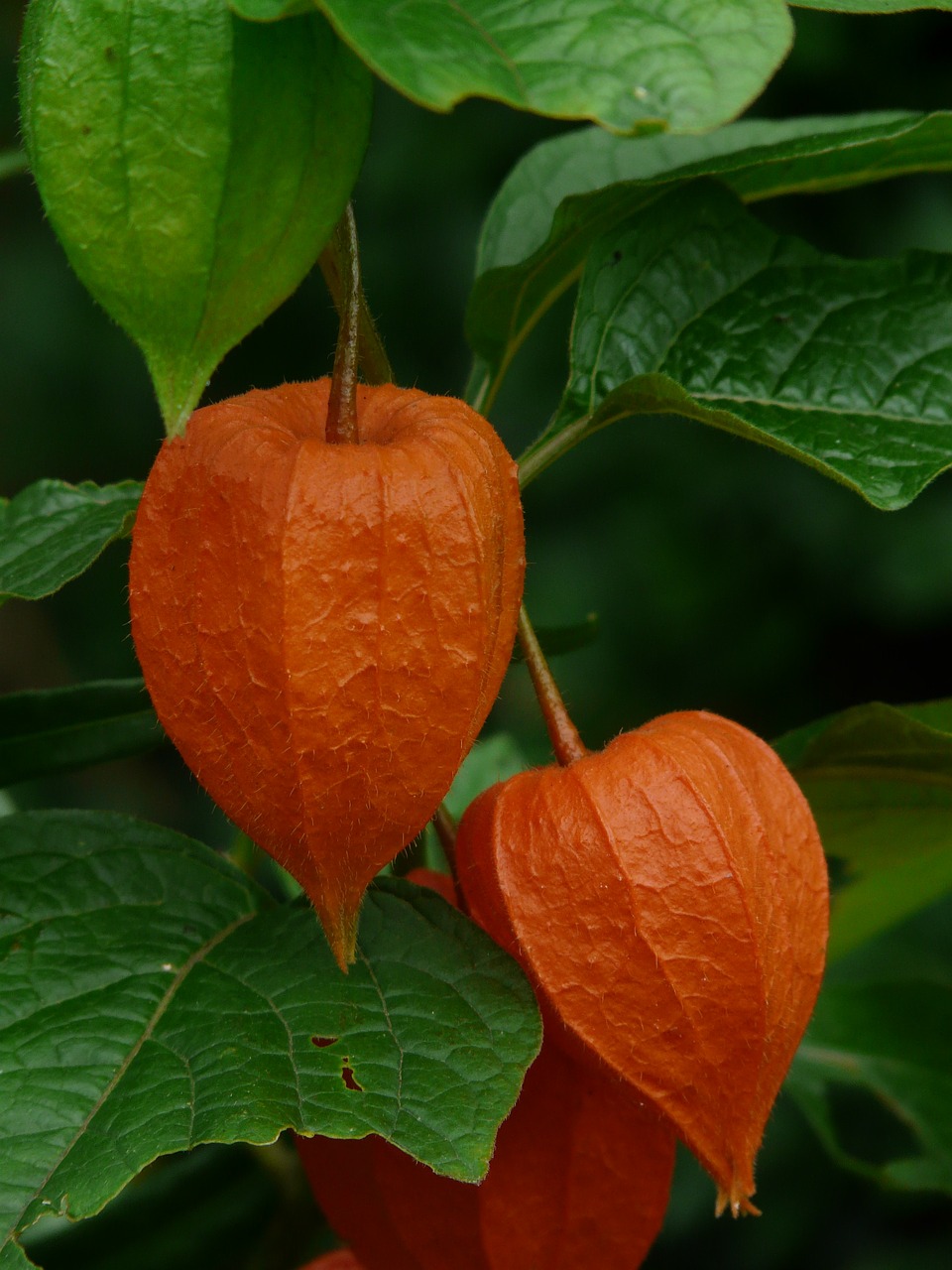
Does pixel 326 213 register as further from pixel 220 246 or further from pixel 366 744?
pixel 366 744

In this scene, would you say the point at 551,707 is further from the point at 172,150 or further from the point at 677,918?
the point at 172,150

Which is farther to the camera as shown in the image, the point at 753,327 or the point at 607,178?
the point at 607,178

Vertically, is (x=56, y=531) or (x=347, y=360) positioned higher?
(x=347, y=360)

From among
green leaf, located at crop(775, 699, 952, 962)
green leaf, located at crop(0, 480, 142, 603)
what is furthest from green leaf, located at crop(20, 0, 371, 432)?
green leaf, located at crop(775, 699, 952, 962)

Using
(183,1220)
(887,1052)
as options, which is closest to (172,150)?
(183,1220)

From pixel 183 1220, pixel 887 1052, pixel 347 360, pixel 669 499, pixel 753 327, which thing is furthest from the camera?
pixel 669 499

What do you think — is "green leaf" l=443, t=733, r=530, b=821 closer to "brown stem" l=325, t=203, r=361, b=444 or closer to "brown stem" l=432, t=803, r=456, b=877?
"brown stem" l=432, t=803, r=456, b=877
